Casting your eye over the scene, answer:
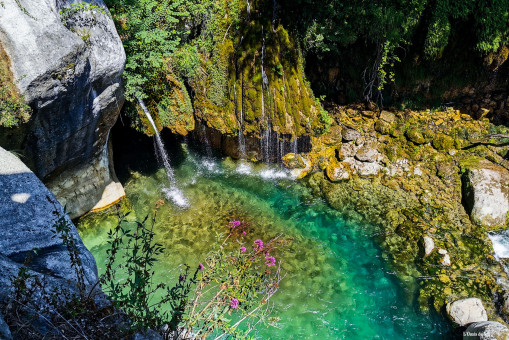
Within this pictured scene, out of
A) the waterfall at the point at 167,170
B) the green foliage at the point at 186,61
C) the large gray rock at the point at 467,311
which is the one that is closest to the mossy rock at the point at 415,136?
the large gray rock at the point at 467,311

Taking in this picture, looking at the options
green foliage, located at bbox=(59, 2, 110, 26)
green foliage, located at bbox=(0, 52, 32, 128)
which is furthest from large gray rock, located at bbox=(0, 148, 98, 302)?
green foliage, located at bbox=(59, 2, 110, 26)

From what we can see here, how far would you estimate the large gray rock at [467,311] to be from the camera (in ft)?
18.6

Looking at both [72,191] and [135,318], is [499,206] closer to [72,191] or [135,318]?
[135,318]

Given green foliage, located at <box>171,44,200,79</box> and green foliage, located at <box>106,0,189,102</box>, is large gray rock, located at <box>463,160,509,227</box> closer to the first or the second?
green foliage, located at <box>171,44,200,79</box>

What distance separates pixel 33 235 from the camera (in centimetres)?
305

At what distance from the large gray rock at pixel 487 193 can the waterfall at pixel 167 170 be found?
6.82 metres

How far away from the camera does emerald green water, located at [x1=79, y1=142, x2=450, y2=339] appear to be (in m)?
5.78

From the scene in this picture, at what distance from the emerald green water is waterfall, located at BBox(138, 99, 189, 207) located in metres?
0.15

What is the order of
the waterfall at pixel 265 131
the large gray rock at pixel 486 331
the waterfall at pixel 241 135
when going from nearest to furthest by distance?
the large gray rock at pixel 486 331 < the waterfall at pixel 265 131 < the waterfall at pixel 241 135

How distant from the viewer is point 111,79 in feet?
19.8

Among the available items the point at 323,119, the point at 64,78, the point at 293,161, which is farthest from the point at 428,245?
the point at 64,78

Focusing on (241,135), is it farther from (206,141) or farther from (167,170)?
(167,170)

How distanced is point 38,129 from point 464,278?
8.07 meters

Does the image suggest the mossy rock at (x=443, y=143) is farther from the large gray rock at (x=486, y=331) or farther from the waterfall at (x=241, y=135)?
the waterfall at (x=241, y=135)
